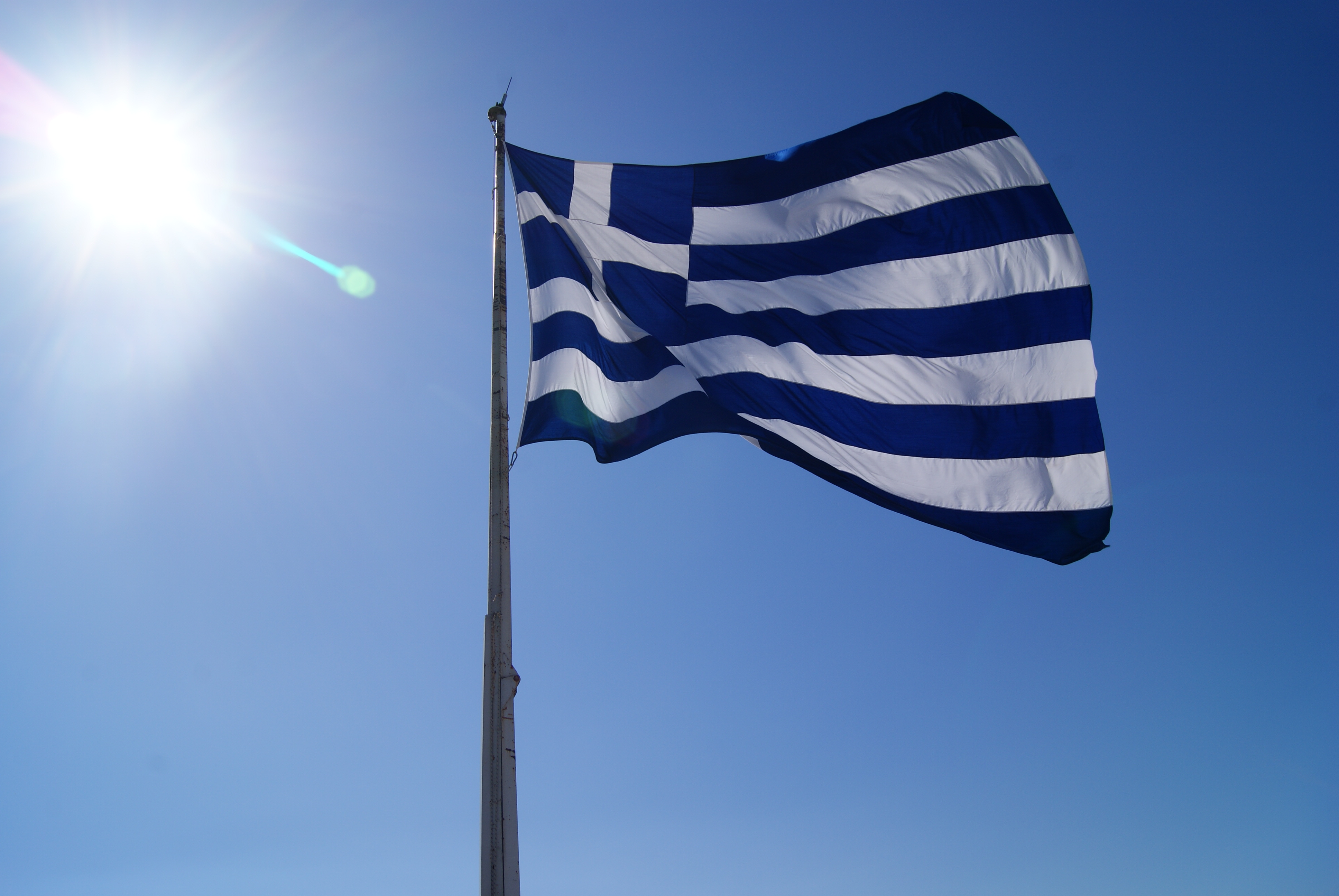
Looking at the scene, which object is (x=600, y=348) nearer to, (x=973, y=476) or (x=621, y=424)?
(x=621, y=424)

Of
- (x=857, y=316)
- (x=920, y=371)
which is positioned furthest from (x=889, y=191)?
(x=920, y=371)

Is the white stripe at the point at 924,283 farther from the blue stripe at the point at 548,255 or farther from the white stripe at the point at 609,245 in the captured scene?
the blue stripe at the point at 548,255

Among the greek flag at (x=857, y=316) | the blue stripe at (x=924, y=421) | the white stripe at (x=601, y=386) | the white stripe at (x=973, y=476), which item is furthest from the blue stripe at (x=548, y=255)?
the white stripe at (x=973, y=476)

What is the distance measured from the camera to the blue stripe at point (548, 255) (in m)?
10.2

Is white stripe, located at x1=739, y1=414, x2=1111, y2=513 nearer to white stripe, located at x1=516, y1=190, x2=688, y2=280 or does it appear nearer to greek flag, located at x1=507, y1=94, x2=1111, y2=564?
greek flag, located at x1=507, y1=94, x2=1111, y2=564

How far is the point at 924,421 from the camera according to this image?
36.0ft

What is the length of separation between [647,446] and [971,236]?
4.65m

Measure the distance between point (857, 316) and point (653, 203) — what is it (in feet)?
8.46

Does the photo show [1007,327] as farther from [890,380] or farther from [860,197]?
[860,197]

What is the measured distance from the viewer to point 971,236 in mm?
11578

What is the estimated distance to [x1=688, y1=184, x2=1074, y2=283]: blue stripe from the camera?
11.4m

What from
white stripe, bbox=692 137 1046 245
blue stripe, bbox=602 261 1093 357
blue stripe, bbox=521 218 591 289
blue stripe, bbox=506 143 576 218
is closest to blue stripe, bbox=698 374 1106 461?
blue stripe, bbox=602 261 1093 357

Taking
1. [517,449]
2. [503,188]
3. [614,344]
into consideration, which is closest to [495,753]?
[517,449]

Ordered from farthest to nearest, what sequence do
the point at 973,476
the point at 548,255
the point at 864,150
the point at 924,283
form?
the point at 864,150
the point at 924,283
the point at 973,476
the point at 548,255
